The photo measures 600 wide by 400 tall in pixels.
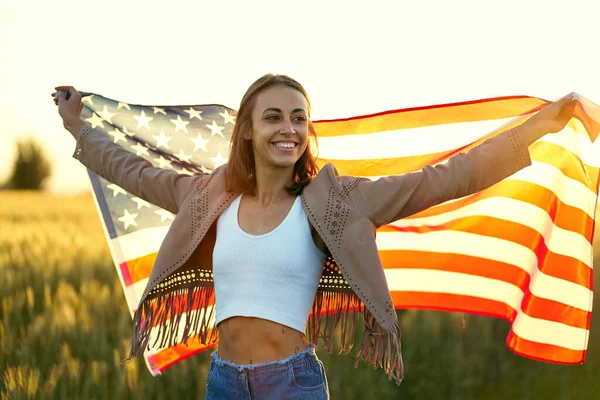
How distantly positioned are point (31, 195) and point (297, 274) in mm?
13615

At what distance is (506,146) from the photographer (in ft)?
10.9

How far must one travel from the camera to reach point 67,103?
4355 mm

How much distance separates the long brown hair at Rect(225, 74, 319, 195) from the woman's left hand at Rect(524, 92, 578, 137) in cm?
95

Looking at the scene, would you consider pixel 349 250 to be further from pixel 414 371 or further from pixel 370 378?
pixel 414 371

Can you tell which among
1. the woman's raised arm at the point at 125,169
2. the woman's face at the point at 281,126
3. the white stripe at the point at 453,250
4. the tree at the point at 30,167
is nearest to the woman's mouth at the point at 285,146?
the woman's face at the point at 281,126

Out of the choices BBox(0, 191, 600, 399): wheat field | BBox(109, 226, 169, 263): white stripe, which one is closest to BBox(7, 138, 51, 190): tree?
BBox(0, 191, 600, 399): wheat field

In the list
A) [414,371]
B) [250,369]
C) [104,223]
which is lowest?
[414,371]

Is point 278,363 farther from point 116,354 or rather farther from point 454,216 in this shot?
point 116,354

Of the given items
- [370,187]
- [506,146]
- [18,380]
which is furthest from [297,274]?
Answer: [18,380]

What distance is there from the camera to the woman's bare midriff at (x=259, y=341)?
3.25 metres

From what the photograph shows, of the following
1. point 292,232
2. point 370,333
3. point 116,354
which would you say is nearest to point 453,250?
point 370,333

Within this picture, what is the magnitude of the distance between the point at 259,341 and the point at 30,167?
2421 cm

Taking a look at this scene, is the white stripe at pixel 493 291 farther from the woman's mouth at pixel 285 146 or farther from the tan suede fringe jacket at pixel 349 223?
the woman's mouth at pixel 285 146

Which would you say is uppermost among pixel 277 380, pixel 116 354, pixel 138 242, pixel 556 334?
pixel 138 242
